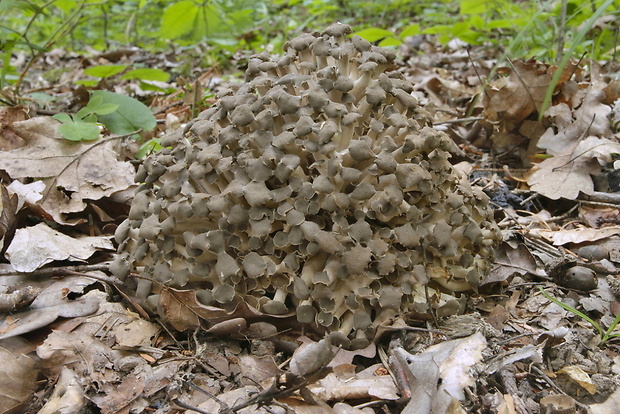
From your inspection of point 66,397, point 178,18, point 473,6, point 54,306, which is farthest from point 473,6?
point 66,397

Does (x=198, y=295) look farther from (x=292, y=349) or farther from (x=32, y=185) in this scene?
(x=32, y=185)

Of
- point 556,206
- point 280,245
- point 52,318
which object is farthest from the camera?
point 556,206

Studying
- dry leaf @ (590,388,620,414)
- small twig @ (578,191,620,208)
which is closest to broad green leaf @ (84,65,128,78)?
small twig @ (578,191,620,208)

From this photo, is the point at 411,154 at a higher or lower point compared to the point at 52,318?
higher

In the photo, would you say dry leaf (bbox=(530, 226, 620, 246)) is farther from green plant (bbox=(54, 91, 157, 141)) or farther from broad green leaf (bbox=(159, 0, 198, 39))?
broad green leaf (bbox=(159, 0, 198, 39))

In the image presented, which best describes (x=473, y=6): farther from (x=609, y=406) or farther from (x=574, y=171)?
(x=609, y=406)

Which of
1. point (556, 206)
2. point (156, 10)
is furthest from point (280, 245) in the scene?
point (156, 10)

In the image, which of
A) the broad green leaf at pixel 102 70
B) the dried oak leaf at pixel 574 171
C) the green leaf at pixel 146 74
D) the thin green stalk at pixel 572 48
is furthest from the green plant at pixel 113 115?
the dried oak leaf at pixel 574 171
